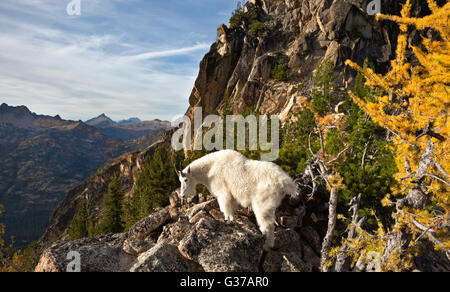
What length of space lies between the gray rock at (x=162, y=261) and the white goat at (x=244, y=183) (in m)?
2.64

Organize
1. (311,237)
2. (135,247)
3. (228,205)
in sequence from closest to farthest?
(135,247)
(228,205)
(311,237)

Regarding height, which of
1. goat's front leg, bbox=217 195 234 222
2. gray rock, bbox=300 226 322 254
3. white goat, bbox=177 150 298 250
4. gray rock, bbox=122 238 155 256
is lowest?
gray rock, bbox=300 226 322 254

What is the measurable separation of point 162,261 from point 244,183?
352 cm

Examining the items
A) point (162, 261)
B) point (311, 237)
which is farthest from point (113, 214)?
point (162, 261)

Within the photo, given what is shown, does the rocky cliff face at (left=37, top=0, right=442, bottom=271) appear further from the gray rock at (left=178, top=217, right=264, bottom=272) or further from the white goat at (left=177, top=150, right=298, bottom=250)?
the gray rock at (left=178, top=217, right=264, bottom=272)

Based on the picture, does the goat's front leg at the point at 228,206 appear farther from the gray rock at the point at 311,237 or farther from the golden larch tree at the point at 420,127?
the golden larch tree at the point at 420,127

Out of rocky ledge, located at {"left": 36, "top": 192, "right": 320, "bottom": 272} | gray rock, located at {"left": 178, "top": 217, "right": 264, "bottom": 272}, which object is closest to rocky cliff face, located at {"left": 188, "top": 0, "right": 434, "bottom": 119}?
rocky ledge, located at {"left": 36, "top": 192, "right": 320, "bottom": 272}

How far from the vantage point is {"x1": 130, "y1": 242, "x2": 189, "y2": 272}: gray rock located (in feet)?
19.1

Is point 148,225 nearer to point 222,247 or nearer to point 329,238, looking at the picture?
point 222,247

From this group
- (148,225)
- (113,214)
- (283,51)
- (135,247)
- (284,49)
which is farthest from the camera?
(284,49)

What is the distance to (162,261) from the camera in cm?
605

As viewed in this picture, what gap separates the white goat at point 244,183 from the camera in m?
7.70

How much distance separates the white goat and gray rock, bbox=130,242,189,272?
264cm
